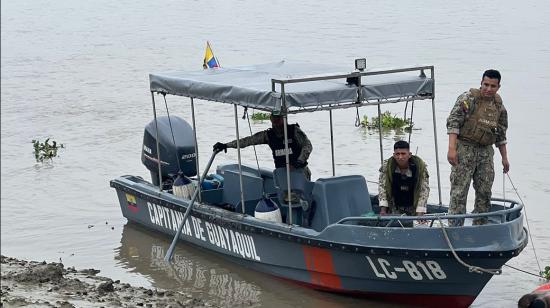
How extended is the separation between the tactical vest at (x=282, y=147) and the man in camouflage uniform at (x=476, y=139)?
72.5 inches

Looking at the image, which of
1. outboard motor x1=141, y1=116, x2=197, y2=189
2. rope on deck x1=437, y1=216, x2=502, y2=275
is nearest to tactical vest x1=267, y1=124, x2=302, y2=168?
outboard motor x1=141, y1=116, x2=197, y2=189

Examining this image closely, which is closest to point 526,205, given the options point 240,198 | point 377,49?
point 240,198

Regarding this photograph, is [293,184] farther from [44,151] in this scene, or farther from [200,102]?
[200,102]

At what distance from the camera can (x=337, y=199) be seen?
10766mm

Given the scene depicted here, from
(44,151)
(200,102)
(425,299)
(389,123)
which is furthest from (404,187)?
(200,102)

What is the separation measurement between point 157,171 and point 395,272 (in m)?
4.27

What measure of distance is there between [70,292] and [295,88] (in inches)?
108

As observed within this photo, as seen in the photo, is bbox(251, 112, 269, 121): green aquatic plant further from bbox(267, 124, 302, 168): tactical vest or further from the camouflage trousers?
the camouflage trousers

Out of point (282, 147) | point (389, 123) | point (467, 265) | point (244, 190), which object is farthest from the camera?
point (389, 123)

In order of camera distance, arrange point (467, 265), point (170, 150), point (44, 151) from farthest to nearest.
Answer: point (44, 151) < point (170, 150) < point (467, 265)

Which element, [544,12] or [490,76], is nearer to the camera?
[490,76]

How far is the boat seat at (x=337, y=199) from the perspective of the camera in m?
10.7

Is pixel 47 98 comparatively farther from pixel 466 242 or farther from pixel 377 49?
pixel 466 242

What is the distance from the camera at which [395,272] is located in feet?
31.9
